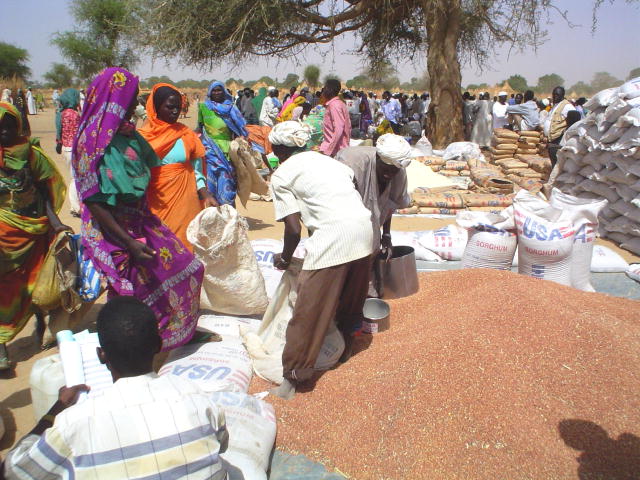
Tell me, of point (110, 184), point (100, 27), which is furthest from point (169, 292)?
point (100, 27)

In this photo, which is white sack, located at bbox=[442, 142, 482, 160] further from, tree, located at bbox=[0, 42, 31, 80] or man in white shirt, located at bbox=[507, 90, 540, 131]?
tree, located at bbox=[0, 42, 31, 80]

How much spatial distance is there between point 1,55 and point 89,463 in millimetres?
38592

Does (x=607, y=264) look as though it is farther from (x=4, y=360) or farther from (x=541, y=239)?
(x=4, y=360)

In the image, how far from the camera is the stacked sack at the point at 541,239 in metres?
3.53

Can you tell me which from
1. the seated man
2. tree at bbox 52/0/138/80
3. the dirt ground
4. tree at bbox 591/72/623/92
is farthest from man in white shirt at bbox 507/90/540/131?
tree at bbox 591/72/623/92

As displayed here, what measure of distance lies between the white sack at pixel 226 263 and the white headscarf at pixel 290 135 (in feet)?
2.51

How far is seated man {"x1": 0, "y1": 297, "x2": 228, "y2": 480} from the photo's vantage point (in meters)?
1.15

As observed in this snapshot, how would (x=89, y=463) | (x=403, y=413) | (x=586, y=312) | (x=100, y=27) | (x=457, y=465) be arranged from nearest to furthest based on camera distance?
1. (x=89, y=463)
2. (x=457, y=465)
3. (x=403, y=413)
4. (x=586, y=312)
5. (x=100, y=27)

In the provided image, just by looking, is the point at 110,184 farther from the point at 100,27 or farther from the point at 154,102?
the point at 100,27

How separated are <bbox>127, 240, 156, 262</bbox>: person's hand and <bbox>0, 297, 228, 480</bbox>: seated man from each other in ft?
3.68

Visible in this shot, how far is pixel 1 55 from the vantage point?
3192 cm

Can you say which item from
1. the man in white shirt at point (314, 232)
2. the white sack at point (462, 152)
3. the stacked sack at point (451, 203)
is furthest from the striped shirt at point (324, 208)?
the white sack at point (462, 152)

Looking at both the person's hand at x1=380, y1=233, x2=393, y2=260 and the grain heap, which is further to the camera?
the person's hand at x1=380, y1=233, x2=393, y2=260

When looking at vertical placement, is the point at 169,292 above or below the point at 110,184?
below
